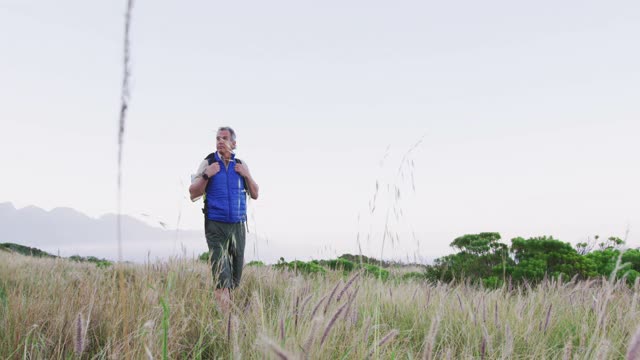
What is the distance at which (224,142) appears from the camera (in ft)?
18.5

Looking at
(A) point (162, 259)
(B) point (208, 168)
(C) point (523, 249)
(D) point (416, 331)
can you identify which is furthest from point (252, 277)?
(C) point (523, 249)

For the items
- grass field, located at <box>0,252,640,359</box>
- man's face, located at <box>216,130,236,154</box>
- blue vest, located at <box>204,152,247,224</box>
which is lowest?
grass field, located at <box>0,252,640,359</box>

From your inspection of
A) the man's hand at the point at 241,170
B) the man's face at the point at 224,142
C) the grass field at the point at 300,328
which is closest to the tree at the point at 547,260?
the grass field at the point at 300,328

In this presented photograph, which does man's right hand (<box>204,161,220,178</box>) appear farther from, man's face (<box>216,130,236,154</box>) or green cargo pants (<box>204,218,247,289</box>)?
green cargo pants (<box>204,218,247,289</box>)

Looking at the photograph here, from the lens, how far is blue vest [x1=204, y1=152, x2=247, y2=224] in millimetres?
5672

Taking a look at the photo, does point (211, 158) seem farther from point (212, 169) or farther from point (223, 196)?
point (223, 196)

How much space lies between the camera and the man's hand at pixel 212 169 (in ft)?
18.1

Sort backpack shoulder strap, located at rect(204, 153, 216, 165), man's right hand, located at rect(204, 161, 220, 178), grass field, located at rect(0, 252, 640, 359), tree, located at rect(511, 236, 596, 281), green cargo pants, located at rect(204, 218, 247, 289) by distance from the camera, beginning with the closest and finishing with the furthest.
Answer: grass field, located at rect(0, 252, 640, 359) < green cargo pants, located at rect(204, 218, 247, 289) < man's right hand, located at rect(204, 161, 220, 178) < backpack shoulder strap, located at rect(204, 153, 216, 165) < tree, located at rect(511, 236, 596, 281)

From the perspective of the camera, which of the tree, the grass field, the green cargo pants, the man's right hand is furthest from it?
the tree

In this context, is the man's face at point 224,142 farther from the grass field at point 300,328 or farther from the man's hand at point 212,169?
the grass field at point 300,328

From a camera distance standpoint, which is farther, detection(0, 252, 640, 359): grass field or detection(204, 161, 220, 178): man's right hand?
detection(204, 161, 220, 178): man's right hand

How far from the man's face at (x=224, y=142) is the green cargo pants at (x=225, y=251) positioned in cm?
89

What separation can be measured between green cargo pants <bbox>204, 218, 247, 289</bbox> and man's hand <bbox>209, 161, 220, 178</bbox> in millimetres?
602

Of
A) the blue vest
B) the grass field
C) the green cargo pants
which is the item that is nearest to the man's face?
the blue vest
